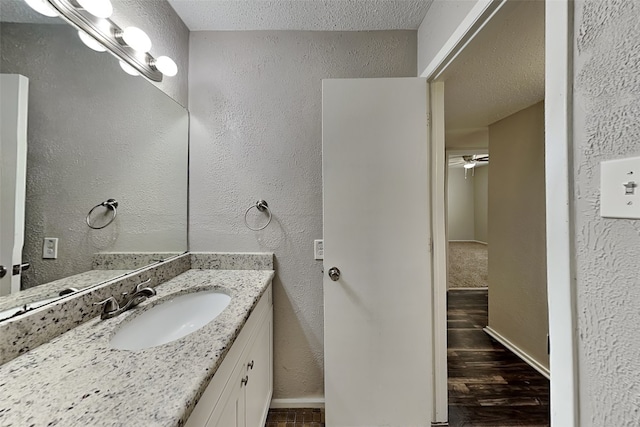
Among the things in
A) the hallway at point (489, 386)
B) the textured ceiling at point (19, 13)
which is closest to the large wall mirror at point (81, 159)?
the textured ceiling at point (19, 13)

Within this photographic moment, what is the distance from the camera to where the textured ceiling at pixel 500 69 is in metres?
1.16

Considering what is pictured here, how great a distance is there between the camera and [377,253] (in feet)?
4.55

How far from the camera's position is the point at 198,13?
1443 mm

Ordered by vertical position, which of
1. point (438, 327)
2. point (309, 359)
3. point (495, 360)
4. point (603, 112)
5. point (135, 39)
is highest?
point (135, 39)

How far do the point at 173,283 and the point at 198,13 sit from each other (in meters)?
1.60

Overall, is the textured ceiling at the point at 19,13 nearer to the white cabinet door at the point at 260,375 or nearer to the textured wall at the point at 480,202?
the white cabinet door at the point at 260,375

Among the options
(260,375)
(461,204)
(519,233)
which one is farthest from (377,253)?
(461,204)

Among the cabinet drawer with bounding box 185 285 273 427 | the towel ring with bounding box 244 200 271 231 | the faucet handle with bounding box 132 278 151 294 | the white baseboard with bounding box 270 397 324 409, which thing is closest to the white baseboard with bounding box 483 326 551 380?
the white baseboard with bounding box 270 397 324 409

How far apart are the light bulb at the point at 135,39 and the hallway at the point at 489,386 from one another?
2652 millimetres

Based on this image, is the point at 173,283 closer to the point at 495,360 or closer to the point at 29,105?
the point at 29,105

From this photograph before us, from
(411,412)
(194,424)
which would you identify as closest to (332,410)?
Answer: (411,412)

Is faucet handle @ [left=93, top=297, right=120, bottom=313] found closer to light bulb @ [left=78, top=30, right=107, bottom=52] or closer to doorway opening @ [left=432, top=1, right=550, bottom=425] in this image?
light bulb @ [left=78, top=30, right=107, bottom=52]

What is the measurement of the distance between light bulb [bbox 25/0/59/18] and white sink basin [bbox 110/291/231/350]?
111 cm

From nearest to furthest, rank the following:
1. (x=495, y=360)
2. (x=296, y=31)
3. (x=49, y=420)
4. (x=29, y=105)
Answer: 1. (x=49, y=420)
2. (x=29, y=105)
3. (x=296, y=31)
4. (x=495, y=360)
